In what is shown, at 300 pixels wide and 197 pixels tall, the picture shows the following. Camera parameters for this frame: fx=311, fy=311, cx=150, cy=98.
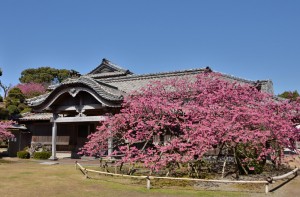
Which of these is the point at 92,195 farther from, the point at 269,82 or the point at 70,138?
the point at 269,82

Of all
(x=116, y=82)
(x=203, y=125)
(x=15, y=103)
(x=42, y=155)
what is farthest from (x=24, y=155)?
(x=203, y=125)

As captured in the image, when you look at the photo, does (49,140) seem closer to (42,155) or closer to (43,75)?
(42,155)

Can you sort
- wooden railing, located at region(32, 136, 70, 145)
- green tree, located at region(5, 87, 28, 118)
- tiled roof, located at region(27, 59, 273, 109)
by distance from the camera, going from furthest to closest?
green tree, located at region(5, 87, 28, 118) → wooden railing, located at region(32, 136, 70, 145) → tiled roof, located at region(27, 59, 273, 109)

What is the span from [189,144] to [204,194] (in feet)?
9.21

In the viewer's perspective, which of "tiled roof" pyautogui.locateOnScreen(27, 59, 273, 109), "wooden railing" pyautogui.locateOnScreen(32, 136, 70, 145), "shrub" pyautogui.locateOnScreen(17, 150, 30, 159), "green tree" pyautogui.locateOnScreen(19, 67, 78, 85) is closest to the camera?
"tiled roof" pyautogui.locateOnScreen(27, 59, 273, 109)

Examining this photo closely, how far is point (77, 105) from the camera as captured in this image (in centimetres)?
2275

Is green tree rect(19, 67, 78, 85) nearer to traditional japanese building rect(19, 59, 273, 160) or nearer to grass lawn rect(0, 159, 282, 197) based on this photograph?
traditional japanese building rect(19, 59, 273, 160)

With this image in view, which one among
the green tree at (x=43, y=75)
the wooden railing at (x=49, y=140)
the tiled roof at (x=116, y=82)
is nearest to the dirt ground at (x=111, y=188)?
the tiled roof at (x=116, y=82)

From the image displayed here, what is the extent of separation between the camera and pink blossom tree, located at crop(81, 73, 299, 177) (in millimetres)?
12781

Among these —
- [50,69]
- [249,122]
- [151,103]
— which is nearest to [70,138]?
[151,103]

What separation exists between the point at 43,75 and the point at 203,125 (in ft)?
202

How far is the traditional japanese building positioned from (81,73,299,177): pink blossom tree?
4.01m

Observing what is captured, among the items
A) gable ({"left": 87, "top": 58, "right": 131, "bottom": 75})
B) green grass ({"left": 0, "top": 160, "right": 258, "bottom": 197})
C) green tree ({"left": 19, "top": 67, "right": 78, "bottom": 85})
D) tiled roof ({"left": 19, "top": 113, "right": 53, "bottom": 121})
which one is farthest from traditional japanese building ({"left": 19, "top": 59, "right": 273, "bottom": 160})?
green tree ({"left": 19, "top": 67, "right": 78, "bottom": 85})

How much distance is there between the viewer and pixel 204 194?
10.7 metres
